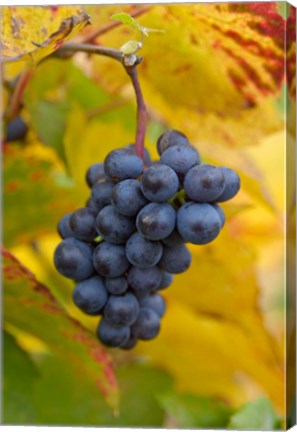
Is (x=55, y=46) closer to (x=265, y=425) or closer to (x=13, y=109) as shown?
(x=13, y=109)

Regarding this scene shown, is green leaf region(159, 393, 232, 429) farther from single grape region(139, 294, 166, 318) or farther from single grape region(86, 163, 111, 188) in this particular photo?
single grape region(86, 163, 111, 188)

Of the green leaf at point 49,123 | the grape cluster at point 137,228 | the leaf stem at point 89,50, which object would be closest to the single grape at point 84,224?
the grape cluster at point 137,228

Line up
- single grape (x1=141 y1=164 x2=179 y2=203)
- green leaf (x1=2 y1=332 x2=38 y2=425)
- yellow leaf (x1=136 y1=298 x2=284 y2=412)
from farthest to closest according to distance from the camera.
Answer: yellow leaf (x1=136 y1=298 x2=284 y2=412)
green leaf (x1=2 y1=332 x2=38 y2=425)
single grape (x1=141 y1=164 x2=179 y2=203)

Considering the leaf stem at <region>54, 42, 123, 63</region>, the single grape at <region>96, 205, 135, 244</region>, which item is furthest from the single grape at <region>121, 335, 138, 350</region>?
the leaf stem at <region>54, 42, 123, 63</region>

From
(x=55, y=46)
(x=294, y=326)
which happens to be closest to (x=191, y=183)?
(x=55, y=46)

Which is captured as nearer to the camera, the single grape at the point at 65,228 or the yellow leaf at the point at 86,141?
the single grape at the point at 65,228

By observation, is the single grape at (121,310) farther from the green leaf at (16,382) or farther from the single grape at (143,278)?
the green leaf at (16,382)
